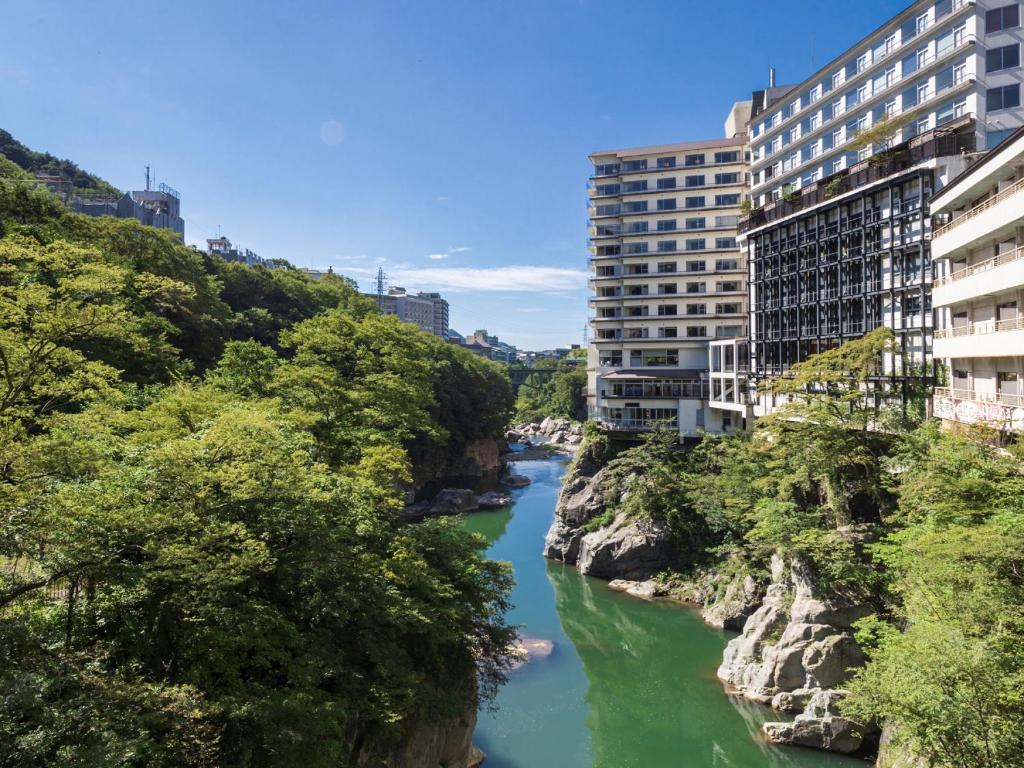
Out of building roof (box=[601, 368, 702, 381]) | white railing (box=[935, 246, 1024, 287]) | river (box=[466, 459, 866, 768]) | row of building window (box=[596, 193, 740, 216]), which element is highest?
row of building window (box=[596, 193, 740, 216])

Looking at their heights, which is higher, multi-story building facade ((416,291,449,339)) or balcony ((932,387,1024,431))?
multi-story building facade ((416,291,449,339))

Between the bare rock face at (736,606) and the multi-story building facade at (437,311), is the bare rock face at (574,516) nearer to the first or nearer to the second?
the bare rock face at (736,606)

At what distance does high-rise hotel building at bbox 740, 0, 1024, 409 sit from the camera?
22703 mm

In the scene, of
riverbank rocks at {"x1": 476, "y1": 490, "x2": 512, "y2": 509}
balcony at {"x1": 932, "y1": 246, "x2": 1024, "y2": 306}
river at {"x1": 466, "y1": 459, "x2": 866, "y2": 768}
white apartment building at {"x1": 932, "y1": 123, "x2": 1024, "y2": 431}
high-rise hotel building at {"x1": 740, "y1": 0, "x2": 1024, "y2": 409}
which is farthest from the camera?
riverbank rocks at {"x1": 476, "y1": 490, "x2": 512, "y2": 509}

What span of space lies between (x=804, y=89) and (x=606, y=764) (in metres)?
33.8

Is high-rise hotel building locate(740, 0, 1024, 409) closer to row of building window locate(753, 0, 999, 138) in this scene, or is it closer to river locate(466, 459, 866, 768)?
row of building window locate(753, 0, 999, 138)

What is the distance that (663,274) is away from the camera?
41000 millimetres

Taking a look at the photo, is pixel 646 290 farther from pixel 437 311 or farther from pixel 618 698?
pixel 437 311

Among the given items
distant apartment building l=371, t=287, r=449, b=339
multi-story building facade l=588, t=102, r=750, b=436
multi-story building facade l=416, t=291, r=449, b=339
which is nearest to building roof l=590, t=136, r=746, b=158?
multi-story building facade l=588, t=102, r=750, b=436

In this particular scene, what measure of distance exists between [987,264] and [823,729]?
1413cm

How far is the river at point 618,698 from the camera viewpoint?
17172 millimetres

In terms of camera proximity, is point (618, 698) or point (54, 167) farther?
point (54, 167)

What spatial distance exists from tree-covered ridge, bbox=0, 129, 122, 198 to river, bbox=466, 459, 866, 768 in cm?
7704

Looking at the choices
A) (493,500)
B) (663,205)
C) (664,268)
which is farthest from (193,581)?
(493,500)
